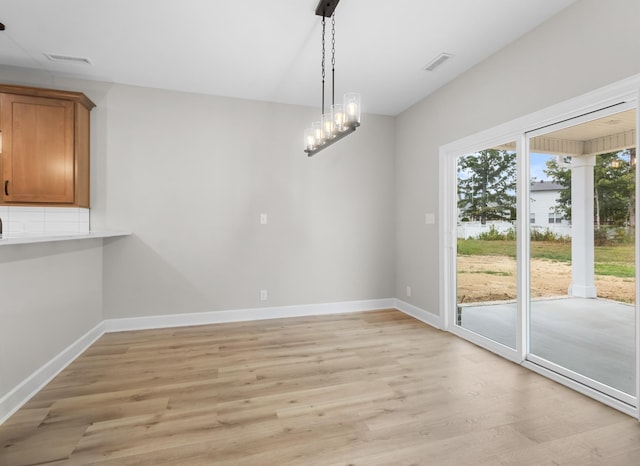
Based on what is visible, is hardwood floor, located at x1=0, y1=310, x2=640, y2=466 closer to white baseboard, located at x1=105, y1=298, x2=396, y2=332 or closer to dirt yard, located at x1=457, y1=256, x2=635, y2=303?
white baseboard, located at x1=105, y1=298, x2=396, y2=332

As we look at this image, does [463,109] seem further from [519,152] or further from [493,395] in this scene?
[493,395]

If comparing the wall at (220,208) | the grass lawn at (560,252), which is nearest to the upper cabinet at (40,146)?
the wall at (220,208)

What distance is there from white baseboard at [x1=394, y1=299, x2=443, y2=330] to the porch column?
61.4 inches

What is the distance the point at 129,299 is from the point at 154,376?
1.53 meters

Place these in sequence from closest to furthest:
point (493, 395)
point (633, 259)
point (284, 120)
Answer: point (633, 259)
point (493, 395)
point (284, 120)

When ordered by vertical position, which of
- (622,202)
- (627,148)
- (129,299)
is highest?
(627,148)

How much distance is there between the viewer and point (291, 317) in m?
4.29

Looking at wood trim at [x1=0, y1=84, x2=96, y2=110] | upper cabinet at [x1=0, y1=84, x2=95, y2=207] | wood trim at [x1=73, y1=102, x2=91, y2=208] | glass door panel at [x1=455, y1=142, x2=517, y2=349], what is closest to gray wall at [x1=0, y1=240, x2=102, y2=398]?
wood trim at [x1=73, y1=102, x2=91, y2=208]

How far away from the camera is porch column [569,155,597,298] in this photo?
2.43 meters

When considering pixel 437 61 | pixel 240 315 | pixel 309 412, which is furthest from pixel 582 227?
pixel 240 315

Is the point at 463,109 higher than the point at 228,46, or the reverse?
the point at 228,46

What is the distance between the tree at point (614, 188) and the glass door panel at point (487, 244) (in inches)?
26.8

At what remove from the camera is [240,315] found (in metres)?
4.14

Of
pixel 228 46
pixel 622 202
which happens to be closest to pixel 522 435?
pixel 622 202
